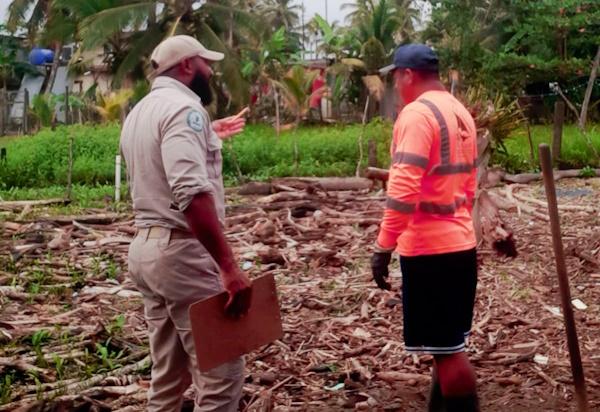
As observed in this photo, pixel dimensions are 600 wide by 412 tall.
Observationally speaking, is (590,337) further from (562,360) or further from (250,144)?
(250,144)

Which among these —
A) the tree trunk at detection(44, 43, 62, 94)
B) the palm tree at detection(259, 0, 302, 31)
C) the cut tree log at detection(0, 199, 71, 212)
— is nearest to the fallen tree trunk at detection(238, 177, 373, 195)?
the cut tree log at detection(0, 199, 71, 212)

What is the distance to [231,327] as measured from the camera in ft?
11.6

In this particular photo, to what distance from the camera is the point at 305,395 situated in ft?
16.8

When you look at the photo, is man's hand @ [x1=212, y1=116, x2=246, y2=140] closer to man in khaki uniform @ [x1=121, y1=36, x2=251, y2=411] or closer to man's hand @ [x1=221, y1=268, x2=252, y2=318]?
man in khaki uniform @ [x1=121, y1=36, x2=251, y2=411]

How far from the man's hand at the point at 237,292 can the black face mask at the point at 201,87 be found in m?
0.85

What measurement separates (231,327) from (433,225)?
3.55ft

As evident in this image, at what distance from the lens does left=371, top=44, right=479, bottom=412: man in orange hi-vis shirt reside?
152 inches

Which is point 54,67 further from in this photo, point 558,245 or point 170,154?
point 558,245

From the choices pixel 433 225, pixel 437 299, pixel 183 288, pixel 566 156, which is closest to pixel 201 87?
pixel 183 288

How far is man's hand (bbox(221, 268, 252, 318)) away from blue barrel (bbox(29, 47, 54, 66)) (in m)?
41.3

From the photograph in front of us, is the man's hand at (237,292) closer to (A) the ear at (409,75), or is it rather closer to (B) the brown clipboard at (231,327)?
(B) the brown clipboard at (231,327)

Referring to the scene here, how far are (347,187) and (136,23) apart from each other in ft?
47.1

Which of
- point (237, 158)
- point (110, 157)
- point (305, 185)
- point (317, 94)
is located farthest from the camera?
point (317, 94)

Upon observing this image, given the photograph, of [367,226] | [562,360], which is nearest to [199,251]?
[562,360]
